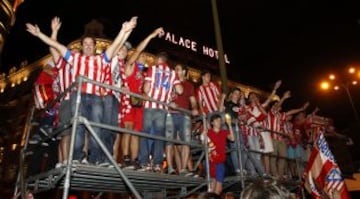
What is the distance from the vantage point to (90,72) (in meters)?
5.70

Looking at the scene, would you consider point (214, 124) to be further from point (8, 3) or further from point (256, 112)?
point (8, 3)

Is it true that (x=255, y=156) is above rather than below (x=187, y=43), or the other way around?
below

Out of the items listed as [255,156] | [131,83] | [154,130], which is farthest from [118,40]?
[255,156]

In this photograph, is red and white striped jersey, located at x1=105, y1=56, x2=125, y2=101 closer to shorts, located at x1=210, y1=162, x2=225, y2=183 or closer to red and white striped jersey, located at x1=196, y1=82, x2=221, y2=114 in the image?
red and white striped jersey, located at x1=196, y1=82, x2=221, y2=114

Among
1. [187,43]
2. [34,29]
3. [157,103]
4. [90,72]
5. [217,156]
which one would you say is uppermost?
[187,43]

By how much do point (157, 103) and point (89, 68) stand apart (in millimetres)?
1504

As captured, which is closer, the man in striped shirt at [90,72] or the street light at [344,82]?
the man in striped shirt at [90,72]

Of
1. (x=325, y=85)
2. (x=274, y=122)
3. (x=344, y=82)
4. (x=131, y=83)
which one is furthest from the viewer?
(x=325, y=85)

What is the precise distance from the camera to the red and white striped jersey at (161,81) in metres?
7.00

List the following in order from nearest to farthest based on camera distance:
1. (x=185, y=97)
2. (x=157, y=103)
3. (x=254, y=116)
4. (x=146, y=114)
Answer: (x=157, y=103)
(x=146, y=114)
(x=185, y=97)
(x=254, y=116)

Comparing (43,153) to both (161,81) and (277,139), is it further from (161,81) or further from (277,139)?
(277,139)

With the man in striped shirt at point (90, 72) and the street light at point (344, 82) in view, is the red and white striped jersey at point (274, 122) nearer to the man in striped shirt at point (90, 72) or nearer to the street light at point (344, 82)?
the man in striped shirt at point (90, 72)

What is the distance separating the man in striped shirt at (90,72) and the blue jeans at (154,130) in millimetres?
935

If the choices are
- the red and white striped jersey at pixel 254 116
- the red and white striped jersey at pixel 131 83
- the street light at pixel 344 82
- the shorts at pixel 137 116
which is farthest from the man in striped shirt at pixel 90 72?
the street light at pixel 344 82
